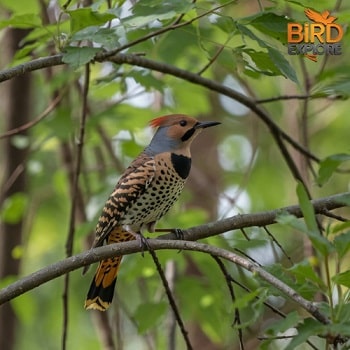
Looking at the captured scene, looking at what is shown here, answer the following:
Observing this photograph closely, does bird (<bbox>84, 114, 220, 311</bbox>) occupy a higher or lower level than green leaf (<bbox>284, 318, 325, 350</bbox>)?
lower

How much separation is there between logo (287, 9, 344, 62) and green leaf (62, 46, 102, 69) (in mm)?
870

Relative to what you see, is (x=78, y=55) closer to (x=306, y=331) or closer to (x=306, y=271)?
(x=306, y=271)

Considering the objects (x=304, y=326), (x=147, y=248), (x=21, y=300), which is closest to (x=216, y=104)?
(x=21, y=300)

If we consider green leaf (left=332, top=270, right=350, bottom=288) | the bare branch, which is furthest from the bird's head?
green leaf (left=332, top=270, right=350, bottom=288)

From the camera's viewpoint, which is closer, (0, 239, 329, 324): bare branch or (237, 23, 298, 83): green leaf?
(0, 239, 329, 324): bare branch

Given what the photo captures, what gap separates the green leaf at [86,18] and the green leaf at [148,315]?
1510 mm

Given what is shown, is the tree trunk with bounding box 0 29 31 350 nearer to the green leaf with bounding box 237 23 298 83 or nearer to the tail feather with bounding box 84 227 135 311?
the tail feather with bounding box 84 227 135 311

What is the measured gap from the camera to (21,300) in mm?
5000

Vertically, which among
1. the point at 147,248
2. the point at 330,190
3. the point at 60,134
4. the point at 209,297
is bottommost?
the point at 330,190

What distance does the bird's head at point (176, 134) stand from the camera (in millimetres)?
4074

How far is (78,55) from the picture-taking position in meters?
2.73

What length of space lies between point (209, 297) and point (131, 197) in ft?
2.52

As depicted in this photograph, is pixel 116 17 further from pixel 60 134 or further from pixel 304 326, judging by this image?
pixel 60 134

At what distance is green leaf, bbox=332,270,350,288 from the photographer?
2053mm
